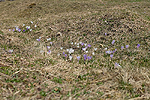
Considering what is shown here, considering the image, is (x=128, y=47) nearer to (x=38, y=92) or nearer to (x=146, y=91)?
(x=146, y=91)

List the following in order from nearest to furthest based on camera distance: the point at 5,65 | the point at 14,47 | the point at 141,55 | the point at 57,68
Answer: the point at 5,65 < the point at 57,68 < the point at 141,55 < the point at 14,47

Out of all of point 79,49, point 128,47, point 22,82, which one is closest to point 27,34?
point 79,49

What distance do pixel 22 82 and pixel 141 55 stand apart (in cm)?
249

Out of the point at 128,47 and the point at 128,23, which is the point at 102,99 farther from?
the point at 128,23

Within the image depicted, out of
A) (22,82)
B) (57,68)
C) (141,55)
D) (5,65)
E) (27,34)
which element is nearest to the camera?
(22,82)

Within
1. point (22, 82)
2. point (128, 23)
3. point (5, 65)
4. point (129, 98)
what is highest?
point (128, 23)

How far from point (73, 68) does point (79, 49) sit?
37.1 inches

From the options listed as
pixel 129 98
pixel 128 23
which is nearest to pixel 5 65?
pixel 129 98

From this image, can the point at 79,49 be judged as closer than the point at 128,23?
Yes

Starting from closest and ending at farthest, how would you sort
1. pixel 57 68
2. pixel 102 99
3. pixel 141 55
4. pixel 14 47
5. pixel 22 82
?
pixel 102 99 < pixel 22 82 < pixel 57 68 < pixel 141 55 < pixel 14 47

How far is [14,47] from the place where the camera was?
127 inches

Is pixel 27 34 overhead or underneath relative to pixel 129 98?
overhead

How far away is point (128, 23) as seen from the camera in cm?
435

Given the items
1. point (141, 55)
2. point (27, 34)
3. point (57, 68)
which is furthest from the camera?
point (27, 34)
